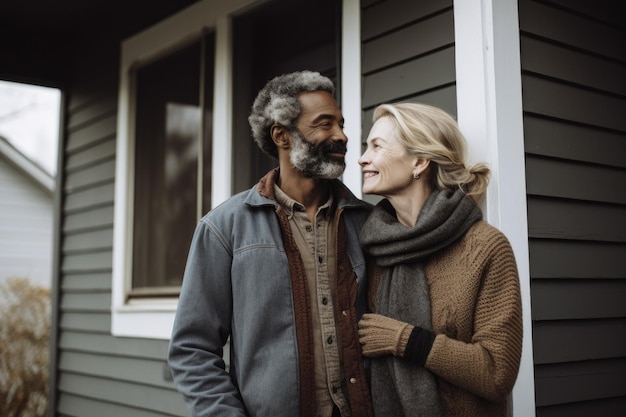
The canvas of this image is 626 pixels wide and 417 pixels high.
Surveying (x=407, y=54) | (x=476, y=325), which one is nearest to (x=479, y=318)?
(x=476, y=325)

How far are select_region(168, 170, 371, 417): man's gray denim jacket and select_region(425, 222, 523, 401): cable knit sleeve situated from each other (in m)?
0.25

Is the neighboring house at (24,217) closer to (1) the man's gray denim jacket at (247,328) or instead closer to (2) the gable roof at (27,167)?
(2) the gable roof at (27,167)

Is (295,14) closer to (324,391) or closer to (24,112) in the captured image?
(324,391)

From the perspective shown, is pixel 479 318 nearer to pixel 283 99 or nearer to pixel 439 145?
pixel 439 145

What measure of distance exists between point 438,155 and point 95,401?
353 cm

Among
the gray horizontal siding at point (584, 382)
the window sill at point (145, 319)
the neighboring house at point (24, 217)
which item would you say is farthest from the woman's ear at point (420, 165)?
the neighboring house at point (24, 217)

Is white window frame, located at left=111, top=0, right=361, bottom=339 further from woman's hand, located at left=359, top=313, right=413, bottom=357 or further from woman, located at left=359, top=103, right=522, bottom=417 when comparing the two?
woman's hand, located at left=359, top=313, right=413, bottom=357

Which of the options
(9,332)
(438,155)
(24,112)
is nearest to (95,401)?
(438,155)

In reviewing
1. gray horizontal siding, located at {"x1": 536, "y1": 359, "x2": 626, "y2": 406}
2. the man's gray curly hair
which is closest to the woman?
the man's gray curly hair

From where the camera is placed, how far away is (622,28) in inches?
117

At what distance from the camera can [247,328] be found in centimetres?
191

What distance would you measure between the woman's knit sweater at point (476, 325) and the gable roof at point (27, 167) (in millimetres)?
12600

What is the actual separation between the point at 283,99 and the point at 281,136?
112mm

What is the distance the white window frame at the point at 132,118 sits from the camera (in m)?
2.86
